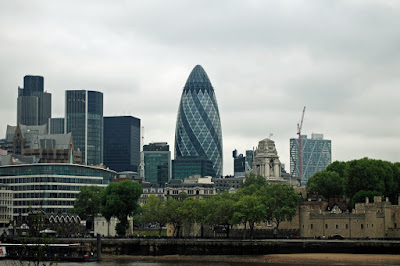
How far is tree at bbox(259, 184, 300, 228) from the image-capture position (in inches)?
5797

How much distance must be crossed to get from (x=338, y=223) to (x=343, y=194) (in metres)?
36.9

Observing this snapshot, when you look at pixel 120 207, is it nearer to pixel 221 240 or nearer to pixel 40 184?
pixel 221 240

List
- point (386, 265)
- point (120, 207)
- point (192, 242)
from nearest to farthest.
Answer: point (386, 265) → point (192, 242) → point (120, 207)

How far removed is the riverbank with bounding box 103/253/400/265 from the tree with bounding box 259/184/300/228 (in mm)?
23848

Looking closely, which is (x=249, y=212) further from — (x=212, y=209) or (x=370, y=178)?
(x=370, y=178)

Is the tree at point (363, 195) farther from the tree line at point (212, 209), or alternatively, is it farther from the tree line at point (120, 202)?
the tree line at point (120, 202)

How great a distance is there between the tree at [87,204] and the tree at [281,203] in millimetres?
48947

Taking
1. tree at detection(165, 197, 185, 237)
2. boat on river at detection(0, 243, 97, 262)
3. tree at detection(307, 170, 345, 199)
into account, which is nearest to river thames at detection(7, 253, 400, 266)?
boat on river at detection(0, 243, 97, 262)

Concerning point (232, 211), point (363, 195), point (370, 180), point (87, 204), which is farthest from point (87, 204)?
point (363, 195)

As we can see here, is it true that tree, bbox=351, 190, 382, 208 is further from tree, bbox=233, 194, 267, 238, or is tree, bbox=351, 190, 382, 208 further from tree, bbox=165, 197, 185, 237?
tree, bbox=165, 197, 185, 237

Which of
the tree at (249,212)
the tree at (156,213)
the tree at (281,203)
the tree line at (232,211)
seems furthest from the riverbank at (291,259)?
the tree at (156,213)

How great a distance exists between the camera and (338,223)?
139m

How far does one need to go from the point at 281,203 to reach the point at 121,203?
31.2 metres

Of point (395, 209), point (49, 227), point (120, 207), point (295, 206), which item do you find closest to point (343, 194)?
point (295, 206)
